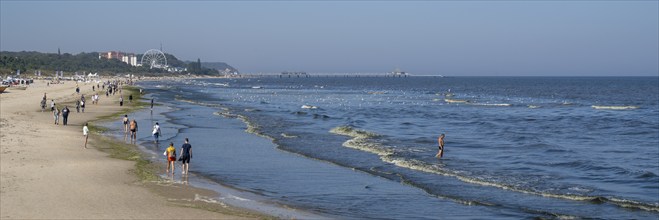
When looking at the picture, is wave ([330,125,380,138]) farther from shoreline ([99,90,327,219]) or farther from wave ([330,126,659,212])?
shoreline ([99,90,327,219])

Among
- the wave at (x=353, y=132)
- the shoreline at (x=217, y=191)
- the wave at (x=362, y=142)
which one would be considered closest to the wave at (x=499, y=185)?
the wave at (x=362, y=142)

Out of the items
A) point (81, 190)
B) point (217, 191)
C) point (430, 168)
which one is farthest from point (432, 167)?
point (81, 190)

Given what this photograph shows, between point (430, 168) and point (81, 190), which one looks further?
point (430, 168)

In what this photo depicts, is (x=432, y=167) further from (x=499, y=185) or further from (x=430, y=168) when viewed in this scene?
(x=499, y=185)

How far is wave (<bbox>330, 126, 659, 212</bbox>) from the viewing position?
751 inches

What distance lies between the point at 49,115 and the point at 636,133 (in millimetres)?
34505

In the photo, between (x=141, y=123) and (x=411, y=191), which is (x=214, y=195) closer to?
(x=411, y=191)

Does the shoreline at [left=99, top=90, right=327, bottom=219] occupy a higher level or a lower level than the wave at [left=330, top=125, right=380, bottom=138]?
higher

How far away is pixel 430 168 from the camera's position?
25125 mm

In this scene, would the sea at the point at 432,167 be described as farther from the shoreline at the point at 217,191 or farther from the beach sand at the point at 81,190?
the beach sand at the point at 81,190

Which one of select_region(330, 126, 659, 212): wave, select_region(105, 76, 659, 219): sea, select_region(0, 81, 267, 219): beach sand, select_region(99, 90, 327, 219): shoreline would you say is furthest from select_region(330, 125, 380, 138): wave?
select_region(0, 81, 267, 219): beach sand

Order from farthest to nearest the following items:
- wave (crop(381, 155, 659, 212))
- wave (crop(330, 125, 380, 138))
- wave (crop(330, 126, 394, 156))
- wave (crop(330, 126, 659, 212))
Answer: wave (crop(330, 125, 380, 138)) → wave (crop(330, 126, 394, 156)) → wave (crop(330, 126, 659, 212)) → wave (crop(381, 155, 659, 212))

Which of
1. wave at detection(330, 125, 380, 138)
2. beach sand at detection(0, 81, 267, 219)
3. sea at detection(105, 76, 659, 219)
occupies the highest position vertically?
beach sand at detection(0, 81, 267, 219)

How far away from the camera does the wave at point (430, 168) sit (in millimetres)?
19078
